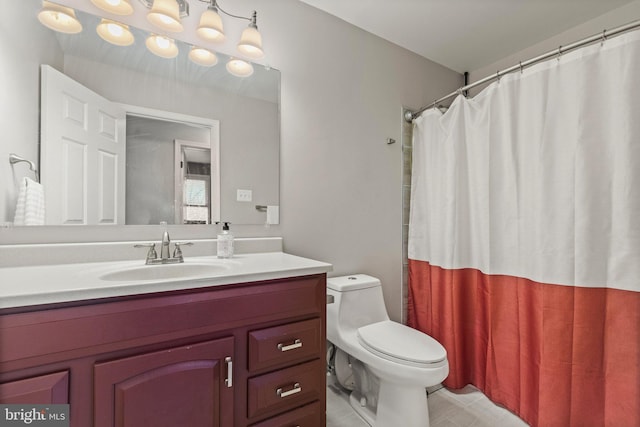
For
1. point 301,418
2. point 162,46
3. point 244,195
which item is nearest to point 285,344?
point 301,418

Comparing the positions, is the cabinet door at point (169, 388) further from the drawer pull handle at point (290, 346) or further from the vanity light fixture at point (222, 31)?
the vanity light fixture at point (222, 31)

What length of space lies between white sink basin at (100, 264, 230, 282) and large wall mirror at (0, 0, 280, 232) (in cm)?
25

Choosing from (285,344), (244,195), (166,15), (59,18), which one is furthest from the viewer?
(244,195)

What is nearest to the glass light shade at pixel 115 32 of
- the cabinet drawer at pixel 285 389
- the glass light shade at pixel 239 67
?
the glass light shade at pixel 239 67

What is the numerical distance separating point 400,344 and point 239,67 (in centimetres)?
162

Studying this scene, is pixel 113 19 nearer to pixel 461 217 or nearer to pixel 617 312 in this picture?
pixel 461 217

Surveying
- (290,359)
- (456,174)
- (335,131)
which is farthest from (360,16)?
(290,359)

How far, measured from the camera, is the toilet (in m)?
1.23

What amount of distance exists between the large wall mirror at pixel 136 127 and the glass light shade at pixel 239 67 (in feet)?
0.09

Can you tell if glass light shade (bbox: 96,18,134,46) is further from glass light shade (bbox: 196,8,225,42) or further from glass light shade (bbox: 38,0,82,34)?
glass light shade (bbox: 196,8,225,42)

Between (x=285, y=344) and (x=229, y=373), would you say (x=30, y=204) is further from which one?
(x=285, y=344)

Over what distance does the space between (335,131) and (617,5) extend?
1.78m

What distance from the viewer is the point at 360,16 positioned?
1769 mm

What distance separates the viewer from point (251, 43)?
1420 millimetres
